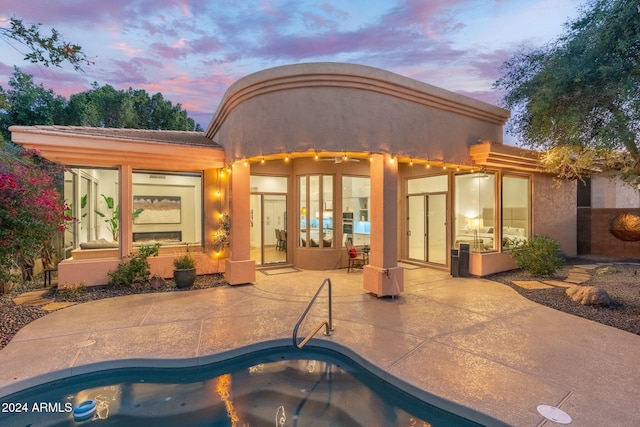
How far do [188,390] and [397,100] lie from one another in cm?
692

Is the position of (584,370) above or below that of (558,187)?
below

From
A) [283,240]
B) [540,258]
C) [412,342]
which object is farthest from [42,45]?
[540,258]

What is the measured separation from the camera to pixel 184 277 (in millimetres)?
8367

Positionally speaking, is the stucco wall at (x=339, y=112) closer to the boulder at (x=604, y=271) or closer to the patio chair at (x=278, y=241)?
the patio chair at (x=278, y=241)

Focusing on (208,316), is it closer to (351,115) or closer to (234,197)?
(234,197)

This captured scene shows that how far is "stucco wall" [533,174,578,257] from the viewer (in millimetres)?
11188

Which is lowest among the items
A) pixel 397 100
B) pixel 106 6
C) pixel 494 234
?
pixel 494 234

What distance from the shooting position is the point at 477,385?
3.71 m

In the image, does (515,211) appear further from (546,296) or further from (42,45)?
(42,45)

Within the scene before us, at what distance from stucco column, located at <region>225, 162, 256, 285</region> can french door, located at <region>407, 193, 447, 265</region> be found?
241 inches

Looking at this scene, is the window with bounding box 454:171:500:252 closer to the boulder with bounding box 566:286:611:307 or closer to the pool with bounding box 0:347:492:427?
the boulder with bounding box 566:286:611:307

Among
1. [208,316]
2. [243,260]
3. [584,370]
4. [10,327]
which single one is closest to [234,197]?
[243,260]

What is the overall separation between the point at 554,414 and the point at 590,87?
616 centimetres

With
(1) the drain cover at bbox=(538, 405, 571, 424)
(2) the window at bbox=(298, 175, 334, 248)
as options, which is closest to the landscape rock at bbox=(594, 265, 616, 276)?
(2) the window at bbox=(298, 175, 334, 248)
